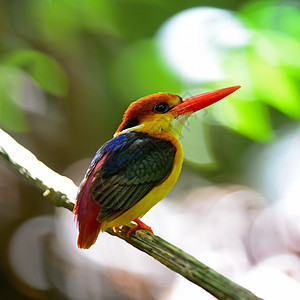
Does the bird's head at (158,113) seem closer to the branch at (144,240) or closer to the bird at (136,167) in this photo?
the bird at (136,167)

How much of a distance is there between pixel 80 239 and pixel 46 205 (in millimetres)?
1432

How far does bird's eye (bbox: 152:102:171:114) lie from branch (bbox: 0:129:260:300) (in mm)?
337

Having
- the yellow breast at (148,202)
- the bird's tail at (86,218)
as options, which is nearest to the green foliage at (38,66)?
the yellow breast at (148,202)

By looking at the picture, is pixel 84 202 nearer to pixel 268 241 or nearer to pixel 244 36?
pixel 244 36

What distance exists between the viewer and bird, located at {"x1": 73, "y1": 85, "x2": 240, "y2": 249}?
1234 millimetres

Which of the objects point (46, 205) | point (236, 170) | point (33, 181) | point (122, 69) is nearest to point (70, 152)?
point (46, 205)

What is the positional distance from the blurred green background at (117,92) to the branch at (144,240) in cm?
63

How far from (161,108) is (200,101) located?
160mm

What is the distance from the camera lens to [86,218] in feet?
4.02

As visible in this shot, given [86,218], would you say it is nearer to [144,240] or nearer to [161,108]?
[144,240]

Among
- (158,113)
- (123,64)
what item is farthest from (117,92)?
(158,113)

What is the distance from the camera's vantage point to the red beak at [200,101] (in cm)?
132

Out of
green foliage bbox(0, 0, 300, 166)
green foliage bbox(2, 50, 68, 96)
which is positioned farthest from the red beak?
green foliage bbox(2, 50, 68, 96)

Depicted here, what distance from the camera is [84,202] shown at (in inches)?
48.4
